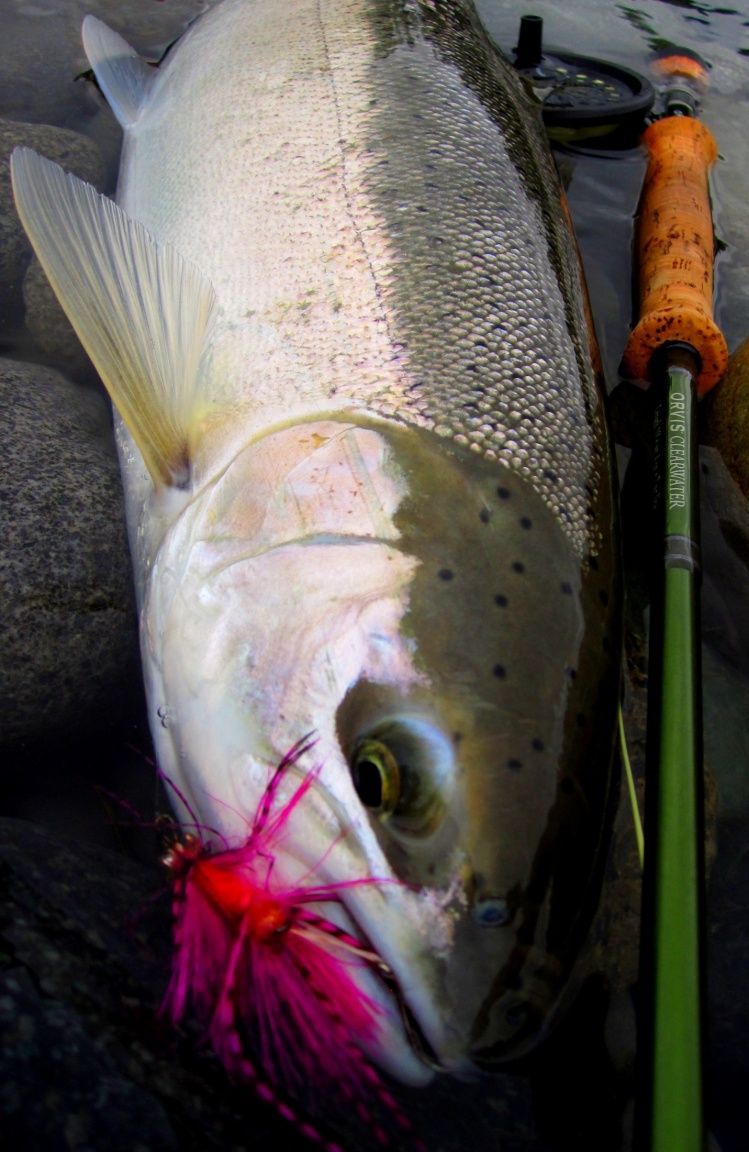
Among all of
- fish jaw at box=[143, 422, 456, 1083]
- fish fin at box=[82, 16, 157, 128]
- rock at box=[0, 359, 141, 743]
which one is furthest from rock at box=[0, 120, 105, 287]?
fish jaw at box=[143, 422, 456, 1083]

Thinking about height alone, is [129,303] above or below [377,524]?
above

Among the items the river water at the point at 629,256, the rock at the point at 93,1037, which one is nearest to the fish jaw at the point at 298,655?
the rock at the point at 93,1037

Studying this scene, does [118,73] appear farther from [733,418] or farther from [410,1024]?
[410,1024]

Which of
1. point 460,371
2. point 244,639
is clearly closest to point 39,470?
point 244,639

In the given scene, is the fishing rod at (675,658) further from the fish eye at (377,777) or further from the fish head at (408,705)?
the fish eye at (377,777)

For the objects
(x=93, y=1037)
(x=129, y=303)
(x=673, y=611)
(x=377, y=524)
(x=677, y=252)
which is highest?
(x=677, y=252)

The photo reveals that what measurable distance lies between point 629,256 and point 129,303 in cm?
269

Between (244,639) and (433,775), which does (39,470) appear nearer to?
(244,639)

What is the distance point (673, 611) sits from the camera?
1981 millimetres


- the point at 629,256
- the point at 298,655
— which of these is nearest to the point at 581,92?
the point at 629,256

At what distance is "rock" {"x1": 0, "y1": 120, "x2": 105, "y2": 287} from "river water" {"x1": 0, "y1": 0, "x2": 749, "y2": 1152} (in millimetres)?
145

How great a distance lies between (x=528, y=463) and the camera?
1956 millimetres

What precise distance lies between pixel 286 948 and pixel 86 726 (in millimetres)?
1095

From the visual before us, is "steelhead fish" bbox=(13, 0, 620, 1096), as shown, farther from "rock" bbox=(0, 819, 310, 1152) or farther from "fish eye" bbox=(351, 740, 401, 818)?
"rock" bbox=(0, 819, 310, 1152)
